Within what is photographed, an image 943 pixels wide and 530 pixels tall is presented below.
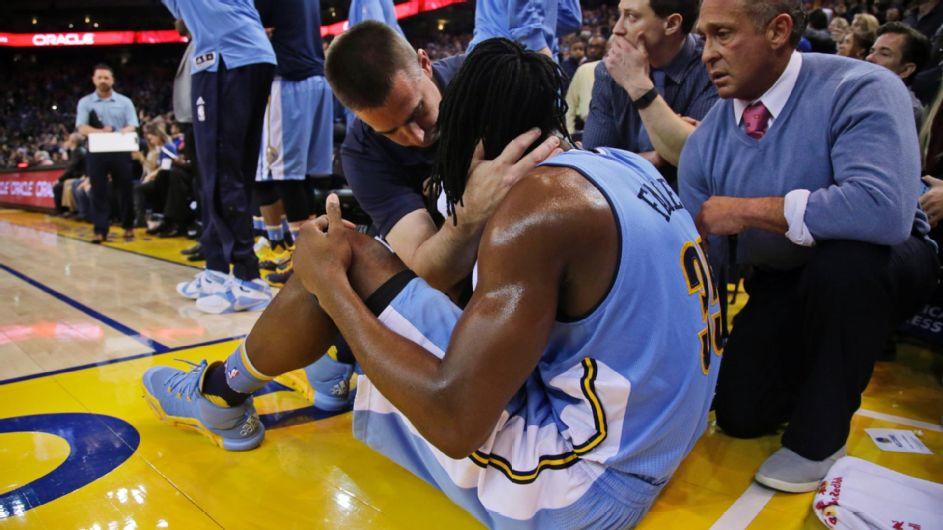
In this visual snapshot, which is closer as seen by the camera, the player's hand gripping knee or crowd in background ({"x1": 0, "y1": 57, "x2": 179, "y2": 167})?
the player's hand gripping knee

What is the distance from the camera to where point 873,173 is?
1.61 meters

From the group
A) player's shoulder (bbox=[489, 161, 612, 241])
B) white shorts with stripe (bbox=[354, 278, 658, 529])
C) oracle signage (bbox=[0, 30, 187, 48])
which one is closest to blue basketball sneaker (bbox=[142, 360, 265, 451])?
white shorts with stripe (bbox=[354, 278, 658, 529])

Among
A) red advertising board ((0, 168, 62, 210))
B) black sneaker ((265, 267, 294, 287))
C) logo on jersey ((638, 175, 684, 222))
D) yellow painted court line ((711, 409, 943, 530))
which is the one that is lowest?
red advertising board ((0, 168, 62, 210))

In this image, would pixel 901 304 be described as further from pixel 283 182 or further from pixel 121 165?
pixel 121 165

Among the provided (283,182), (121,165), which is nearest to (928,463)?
(283,182)

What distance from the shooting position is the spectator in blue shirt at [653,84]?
8.04 ft

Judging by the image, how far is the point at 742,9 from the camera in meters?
1.84

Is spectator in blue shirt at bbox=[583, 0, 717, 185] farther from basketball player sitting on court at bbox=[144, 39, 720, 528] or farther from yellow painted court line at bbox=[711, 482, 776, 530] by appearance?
yellow painted court line at bbox=[711, 482, 776, 530]

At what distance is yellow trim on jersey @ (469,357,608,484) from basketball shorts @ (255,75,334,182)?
307 cm

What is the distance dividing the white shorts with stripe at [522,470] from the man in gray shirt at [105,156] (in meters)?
6.18

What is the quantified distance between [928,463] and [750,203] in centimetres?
88

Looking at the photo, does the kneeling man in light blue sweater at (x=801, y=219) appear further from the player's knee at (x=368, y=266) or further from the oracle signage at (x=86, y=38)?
the oracle signage at (x=86, y=38)

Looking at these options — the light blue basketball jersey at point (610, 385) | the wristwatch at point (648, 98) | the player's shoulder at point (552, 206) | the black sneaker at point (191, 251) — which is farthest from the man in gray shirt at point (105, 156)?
the player's shoulder at point (552, 206)

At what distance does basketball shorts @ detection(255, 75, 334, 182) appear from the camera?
3.97m
